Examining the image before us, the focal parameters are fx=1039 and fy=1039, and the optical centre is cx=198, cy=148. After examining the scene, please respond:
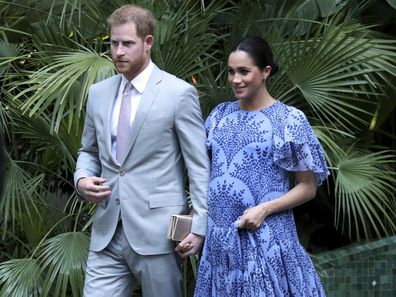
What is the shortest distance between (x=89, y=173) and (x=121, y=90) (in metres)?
0.38

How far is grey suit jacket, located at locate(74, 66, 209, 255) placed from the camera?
4305mm

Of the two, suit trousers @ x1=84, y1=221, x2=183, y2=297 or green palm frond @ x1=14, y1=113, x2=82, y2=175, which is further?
green palm frond @ x1=14, y1=113, x2=82, y2=175

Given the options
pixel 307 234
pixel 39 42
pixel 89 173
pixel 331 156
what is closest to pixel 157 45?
pixel 39 42

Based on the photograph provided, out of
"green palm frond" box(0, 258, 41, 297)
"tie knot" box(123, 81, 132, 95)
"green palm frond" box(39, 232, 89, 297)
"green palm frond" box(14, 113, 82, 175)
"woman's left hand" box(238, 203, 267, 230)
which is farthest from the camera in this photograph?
"green palm frond" box(14, 113, 82, 175)

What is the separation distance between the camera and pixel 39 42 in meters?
6.39

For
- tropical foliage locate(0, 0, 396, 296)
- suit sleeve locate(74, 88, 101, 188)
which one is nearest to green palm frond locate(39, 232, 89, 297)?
tropical foliage locate(0, 0, 396, 296)

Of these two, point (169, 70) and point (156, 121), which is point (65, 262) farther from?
point (156, 121)

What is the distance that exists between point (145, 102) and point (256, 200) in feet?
2.03

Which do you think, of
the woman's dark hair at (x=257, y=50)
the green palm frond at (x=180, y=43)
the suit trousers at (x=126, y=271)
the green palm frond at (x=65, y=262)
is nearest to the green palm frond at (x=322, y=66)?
the green palm frond at (x=180, y=43)

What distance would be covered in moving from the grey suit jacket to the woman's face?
0.22 metres

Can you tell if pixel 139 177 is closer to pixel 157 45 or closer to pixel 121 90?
pixel 121 90

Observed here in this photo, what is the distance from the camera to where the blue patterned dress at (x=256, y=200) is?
13.8ft

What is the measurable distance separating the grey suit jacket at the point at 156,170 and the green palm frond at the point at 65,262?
1.35 metres

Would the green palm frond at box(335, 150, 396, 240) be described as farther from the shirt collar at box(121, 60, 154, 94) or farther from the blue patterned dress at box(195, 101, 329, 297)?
the shirt collar at box(121, 60, 154, 94)
